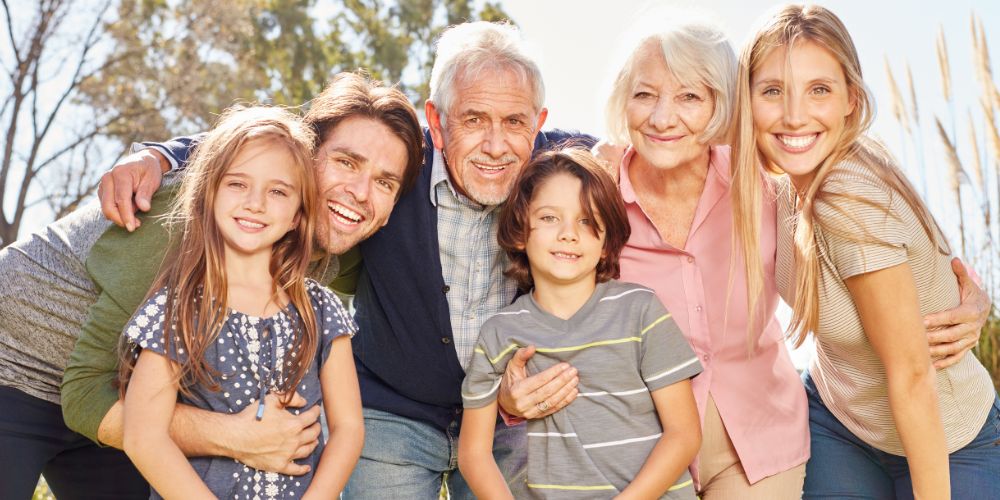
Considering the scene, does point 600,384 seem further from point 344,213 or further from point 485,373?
point 344,213

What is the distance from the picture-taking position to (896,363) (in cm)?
250

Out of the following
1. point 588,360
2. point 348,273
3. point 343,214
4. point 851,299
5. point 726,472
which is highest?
point 343,214

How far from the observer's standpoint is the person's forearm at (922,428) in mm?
2506

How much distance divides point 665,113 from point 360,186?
1004 millimetres

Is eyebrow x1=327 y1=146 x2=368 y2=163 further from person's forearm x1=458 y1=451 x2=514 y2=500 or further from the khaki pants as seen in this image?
the khaki pants

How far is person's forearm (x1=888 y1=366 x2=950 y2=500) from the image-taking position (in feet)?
8.22

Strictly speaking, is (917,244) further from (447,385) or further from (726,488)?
(447,385)

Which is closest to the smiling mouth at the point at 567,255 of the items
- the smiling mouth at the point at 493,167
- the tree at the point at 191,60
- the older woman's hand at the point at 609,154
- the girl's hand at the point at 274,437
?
the older woman's hand at the point at 609,154

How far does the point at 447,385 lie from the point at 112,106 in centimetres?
1401

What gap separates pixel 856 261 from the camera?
248cm

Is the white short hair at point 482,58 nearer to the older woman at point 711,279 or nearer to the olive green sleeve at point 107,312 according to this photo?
the older woman at point 711,279

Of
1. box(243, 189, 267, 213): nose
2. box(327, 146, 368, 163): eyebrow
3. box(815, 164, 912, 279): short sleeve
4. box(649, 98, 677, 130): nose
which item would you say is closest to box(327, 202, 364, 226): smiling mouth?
box(327, 146, 368, 163): eyebrow

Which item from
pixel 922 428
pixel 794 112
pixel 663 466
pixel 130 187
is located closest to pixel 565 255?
pixel 663 466

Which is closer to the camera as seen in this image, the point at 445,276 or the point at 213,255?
the point at 213,255
